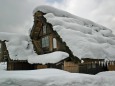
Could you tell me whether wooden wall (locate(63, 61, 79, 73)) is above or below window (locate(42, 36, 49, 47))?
below

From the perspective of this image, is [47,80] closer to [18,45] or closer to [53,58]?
[53,58]

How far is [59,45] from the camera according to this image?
19000mm

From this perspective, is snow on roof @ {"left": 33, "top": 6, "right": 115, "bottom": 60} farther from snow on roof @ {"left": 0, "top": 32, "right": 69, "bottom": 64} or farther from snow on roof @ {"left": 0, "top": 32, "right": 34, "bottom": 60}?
snow on roof @ {"left": 0, "top": 32, "right": 34, "bottom": 60}

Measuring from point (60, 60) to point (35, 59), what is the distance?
4293 mm

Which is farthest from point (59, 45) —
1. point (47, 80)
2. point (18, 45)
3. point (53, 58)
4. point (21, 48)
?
point (47, 80)

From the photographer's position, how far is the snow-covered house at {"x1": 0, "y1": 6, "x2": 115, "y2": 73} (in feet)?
54.0

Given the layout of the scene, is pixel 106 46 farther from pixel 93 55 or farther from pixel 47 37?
pixel 47 37

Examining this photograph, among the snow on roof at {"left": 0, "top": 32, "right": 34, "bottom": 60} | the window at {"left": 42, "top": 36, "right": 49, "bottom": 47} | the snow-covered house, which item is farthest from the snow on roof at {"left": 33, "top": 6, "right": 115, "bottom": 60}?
the snow on roof at {"left": 0, "top": 32, "right": 34, "bottom": 60}

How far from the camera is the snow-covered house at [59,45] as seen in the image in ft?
54.0

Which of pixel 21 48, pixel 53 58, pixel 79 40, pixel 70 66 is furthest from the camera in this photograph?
pixel 21 48

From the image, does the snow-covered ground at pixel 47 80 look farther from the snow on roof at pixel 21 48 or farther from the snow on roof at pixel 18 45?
the snow on roof at pixel 18 45

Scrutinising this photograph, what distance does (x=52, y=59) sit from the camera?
1741 centimetres

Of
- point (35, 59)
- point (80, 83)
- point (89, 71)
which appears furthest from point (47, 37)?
point (80, 83)

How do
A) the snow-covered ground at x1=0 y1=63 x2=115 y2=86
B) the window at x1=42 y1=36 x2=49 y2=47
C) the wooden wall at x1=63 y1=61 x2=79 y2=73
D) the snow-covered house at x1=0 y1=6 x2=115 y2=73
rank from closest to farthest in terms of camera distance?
1. the snow-covered ground at x1=0 y1=63 x2=115 y2=86
2. the snow-covered house at x1=0 y1=6 x2=115 y2=73
3. the wooden wall at x1=63 y1=61 x2=79 y2=73
4. the window at x1=42 y1=36 x2=49 y2=47
